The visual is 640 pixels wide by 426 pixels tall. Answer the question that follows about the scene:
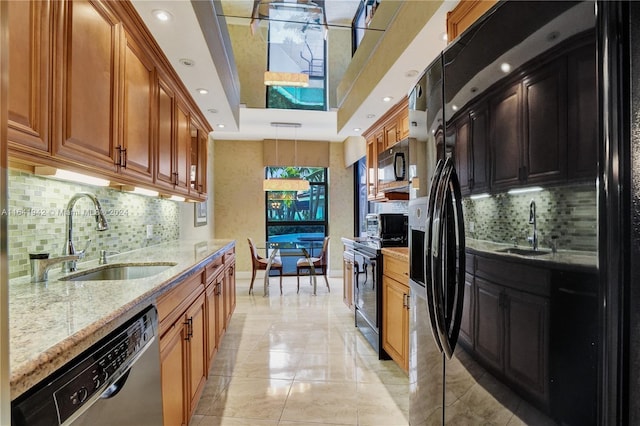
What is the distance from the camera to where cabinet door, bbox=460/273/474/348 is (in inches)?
40.1

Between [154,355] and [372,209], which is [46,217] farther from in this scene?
[372,209]

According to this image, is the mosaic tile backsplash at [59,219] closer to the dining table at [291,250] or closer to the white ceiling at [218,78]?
the white ceiling at [218,78]

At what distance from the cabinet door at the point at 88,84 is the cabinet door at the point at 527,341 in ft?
5.49

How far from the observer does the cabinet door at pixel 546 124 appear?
714 mm

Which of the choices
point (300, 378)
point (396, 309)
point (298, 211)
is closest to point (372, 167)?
point (396, 309)

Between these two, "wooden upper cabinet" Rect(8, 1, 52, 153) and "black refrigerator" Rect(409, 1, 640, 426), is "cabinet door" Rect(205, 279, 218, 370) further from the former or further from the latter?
"black refrigerator" Rect(409, 1, 640, 426)

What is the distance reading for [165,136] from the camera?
8.16 feet

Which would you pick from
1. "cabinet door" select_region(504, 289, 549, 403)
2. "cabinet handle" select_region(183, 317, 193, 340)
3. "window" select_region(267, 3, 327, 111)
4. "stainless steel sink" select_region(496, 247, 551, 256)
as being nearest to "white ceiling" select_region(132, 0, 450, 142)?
"window" select_region(267, 3, 327, 111)

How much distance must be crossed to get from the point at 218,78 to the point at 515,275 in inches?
105

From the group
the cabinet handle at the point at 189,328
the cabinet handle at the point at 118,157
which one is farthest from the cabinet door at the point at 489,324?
the cabinet handle at the point at 118,157

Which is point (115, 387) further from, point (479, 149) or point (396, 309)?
point (396, 309)

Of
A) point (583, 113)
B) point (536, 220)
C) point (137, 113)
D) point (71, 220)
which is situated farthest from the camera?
point (137, 113)

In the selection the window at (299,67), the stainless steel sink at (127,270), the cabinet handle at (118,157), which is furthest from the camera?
the window at (299,67)

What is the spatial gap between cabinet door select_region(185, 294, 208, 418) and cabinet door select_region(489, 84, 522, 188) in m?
1.67
